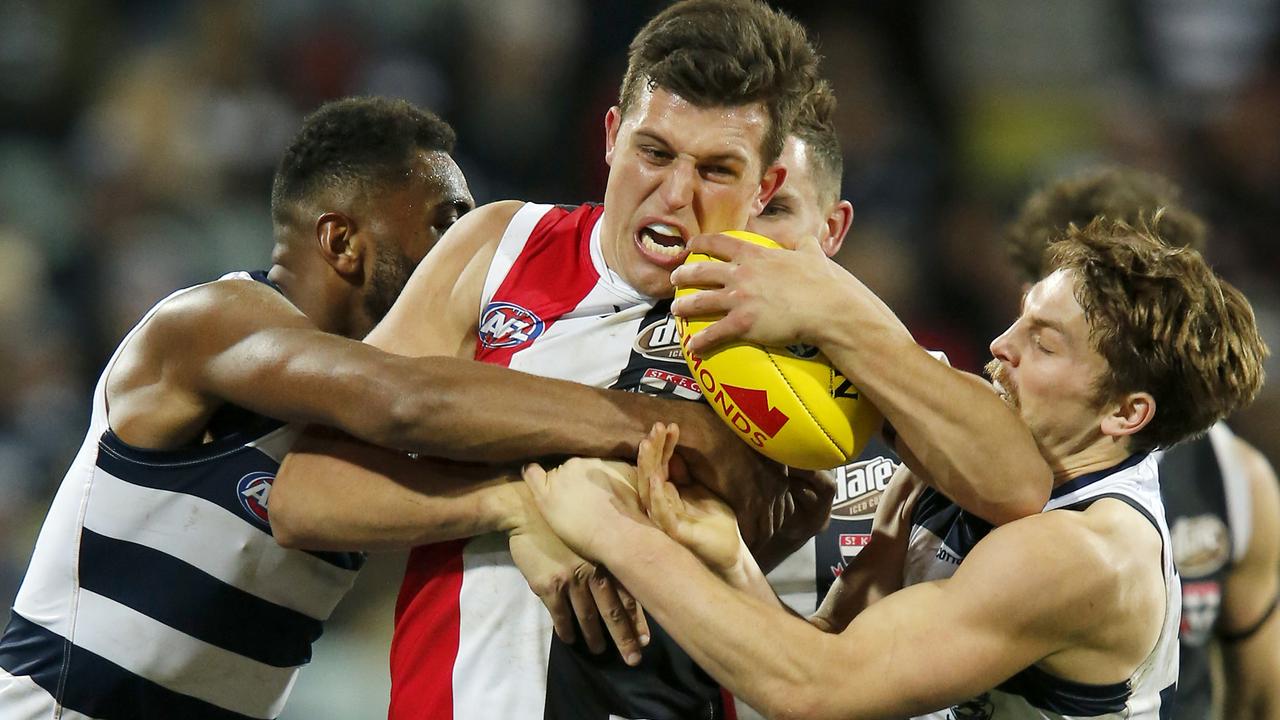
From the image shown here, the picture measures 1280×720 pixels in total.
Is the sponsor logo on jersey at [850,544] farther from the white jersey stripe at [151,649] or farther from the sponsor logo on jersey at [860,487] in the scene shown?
the white jersey stripe at [151,649]

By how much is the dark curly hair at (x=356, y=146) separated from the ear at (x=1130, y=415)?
1948mm

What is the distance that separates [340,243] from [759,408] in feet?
5.02

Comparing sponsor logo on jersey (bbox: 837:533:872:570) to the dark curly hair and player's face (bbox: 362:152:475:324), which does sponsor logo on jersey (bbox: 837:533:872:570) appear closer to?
player's face (bbox: 362:152:475:324)

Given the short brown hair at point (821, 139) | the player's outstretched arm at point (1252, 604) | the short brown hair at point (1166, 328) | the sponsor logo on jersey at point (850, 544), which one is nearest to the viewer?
the short brown hair at point (1166, 328)

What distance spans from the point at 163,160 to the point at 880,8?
4.35 metres

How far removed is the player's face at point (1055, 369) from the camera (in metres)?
3.06

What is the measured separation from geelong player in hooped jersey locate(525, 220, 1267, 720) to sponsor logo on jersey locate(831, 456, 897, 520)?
536 mm

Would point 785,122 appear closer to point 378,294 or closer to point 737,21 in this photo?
point 737,21

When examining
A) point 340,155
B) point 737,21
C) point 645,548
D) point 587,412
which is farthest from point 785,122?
point 340,155

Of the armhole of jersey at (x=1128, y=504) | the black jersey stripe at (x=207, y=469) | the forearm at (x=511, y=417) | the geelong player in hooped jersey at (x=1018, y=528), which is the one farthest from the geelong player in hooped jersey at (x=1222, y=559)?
the black jersey stripe at (x=207, y=469)

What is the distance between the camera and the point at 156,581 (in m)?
3.41

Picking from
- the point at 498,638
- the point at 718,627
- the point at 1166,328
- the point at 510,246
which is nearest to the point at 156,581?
the point at 498,638

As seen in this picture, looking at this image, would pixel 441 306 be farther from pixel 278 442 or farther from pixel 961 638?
pixel 961 638

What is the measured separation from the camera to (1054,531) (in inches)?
113
